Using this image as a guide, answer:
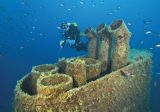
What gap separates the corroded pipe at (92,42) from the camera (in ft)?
27.3

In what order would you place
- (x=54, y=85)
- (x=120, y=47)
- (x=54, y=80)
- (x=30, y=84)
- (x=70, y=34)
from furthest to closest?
(x=70, y=34) → (x=120, y=47) → (x=30, y=84) → (x=54, y=80) → (x=54, y=85)

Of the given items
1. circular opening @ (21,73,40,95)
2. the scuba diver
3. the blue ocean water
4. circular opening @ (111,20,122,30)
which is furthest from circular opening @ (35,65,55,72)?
the blue ocean water

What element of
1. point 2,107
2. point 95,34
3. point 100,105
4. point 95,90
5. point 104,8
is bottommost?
point 2,107

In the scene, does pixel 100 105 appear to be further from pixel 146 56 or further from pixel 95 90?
pixel 146 56

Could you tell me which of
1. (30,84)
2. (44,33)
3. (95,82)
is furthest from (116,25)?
(44,33)

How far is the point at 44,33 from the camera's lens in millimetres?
55281

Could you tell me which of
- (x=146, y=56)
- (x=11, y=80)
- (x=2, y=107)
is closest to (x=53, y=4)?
(x=11, y=80)

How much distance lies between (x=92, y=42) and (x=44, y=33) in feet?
157

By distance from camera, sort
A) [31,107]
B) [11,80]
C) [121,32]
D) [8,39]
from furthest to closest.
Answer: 1. [8,39]
2. [11,80]
3. [121,32]
4. [31,107]

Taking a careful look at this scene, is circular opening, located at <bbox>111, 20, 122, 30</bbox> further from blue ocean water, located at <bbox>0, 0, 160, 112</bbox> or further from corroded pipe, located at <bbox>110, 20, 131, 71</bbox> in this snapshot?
blue ocean water, located at <bbox>0, 0, 160, 112</bbox>

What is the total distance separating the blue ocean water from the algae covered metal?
3333mm

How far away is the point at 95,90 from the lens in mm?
6105

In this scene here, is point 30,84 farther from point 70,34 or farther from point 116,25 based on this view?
point 116,25

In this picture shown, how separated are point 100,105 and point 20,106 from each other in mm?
1959
